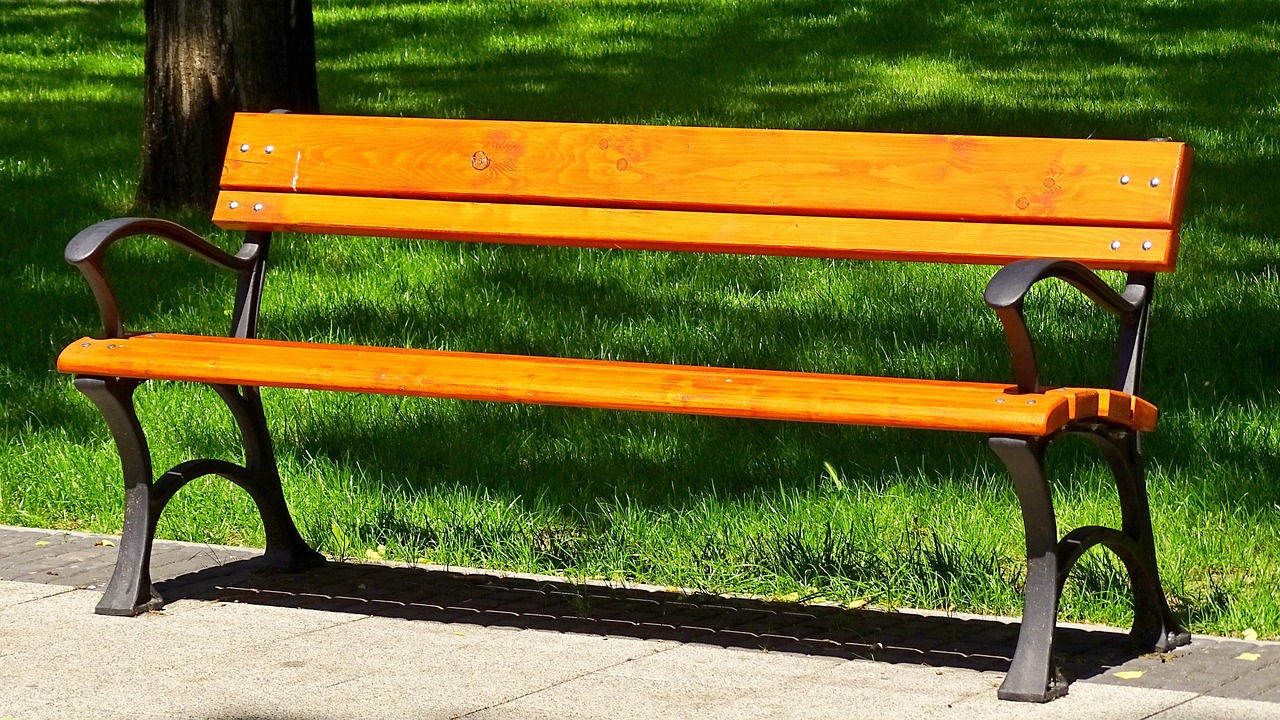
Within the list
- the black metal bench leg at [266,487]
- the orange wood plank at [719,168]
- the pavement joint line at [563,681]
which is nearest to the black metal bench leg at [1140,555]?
the orange wood plank at [719,168]

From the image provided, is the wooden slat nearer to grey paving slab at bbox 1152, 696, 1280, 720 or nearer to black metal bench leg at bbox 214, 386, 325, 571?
black metal bench leg at bbox 214, 386, 325, 571

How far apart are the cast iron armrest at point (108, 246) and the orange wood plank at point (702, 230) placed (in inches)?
13.2

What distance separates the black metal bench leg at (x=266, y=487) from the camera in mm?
4625

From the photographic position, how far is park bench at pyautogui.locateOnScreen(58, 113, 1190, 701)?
363cm

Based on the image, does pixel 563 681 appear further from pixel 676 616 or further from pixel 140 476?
pixel 140 476

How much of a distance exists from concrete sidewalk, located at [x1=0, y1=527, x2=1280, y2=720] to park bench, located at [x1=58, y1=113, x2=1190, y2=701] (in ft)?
0.50

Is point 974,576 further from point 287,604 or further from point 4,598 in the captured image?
point 4,598

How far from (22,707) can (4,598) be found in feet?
2.95

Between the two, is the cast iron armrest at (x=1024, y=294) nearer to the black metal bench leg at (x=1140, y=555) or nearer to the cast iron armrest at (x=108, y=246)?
the black metal bench leg at (x=1140, y=555)

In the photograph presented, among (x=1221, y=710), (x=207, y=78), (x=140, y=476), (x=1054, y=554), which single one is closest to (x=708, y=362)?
(x=140, y=476)

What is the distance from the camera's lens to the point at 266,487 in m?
4.69

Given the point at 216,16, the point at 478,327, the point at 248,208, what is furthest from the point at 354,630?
the point at 216,16

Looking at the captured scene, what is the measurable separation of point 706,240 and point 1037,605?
1228mm

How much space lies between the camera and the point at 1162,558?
176 inches
